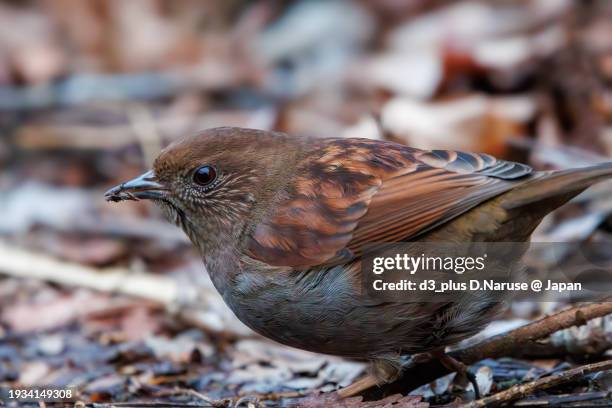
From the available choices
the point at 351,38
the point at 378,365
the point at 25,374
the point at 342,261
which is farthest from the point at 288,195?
the point at 351,38

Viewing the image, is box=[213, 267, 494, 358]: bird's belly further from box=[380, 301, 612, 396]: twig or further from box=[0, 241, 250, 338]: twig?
box=[0, 241, 250, 338]: twig

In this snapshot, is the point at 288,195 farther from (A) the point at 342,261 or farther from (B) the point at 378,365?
(B) the point at 378,365

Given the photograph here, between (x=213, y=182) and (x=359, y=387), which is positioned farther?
(x=213, y=182)

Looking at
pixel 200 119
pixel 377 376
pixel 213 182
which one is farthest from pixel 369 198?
pixel 200 119

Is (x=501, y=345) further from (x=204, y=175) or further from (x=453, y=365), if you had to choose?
(x=204, y=175)

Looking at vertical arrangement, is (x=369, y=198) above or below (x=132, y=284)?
below

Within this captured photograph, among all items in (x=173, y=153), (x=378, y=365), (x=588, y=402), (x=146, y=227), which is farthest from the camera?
(x=146, y=227)
